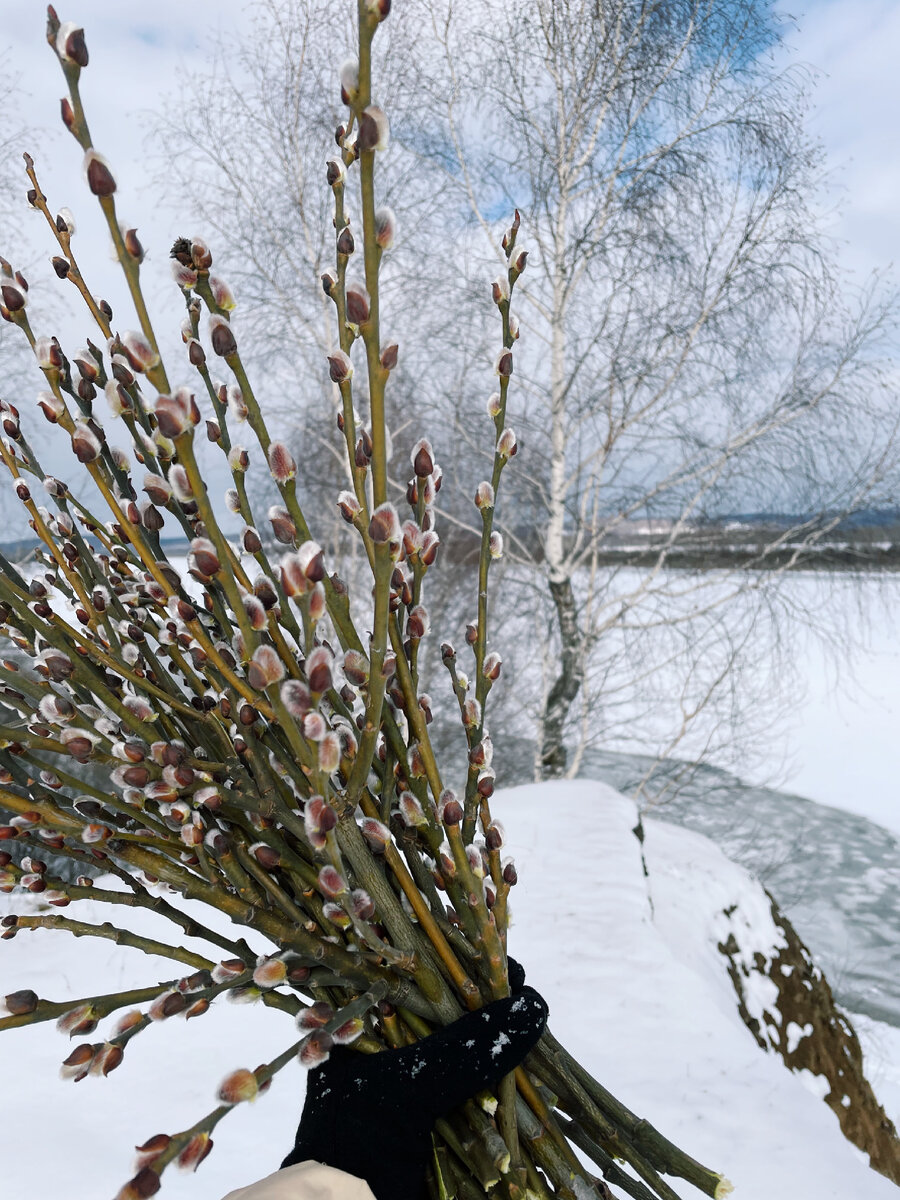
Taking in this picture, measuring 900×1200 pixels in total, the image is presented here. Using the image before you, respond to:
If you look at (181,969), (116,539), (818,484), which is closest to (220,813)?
(116,539)

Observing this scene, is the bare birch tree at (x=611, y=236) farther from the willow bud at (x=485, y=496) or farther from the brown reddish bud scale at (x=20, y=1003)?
the brown reddish bud scale at (x=20, y=1003)

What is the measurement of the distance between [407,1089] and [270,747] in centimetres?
23

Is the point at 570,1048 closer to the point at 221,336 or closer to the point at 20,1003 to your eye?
the point at 20,1003

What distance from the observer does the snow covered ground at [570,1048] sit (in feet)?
4.48

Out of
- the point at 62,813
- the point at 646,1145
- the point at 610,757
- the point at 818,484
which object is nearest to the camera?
the point at 62,813

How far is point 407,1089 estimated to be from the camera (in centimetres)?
55

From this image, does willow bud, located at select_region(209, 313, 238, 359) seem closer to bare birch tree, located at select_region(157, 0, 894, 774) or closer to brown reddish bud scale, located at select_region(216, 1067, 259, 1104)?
brown reddish bud scale, located at select_region(216, 1067, 259, 1104)

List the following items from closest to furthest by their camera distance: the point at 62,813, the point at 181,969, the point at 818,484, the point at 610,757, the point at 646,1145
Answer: the point at 62,813, the point at 646,1145, the point at 181,969, the point at 818,484, the point at 610,757

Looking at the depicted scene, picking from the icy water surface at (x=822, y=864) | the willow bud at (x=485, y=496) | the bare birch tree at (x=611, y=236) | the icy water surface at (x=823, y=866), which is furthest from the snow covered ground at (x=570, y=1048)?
the icy water surface at (x=822, y=864)

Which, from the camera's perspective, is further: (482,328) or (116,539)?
(482,328)

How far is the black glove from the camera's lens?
0.55m

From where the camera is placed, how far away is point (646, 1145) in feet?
2.02

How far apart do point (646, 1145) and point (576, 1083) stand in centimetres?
6

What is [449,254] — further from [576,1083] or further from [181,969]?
[576,1083]
